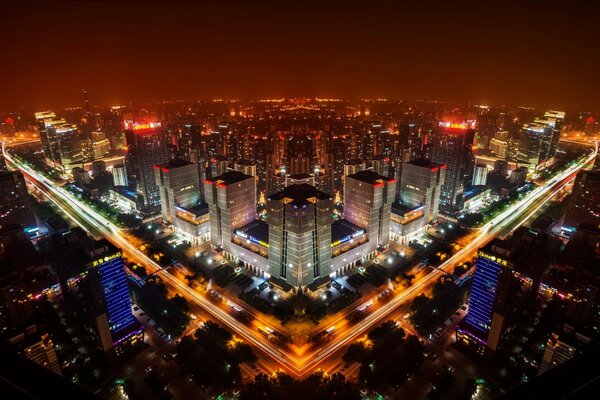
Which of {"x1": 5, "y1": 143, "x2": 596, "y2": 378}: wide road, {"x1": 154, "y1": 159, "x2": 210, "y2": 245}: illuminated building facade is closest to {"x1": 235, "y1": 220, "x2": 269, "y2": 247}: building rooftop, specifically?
{"x1": 154, "y1": 159, "x2": 210, "y2": 245}: illuminated building facade

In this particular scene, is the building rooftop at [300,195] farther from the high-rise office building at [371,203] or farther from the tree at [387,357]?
the tree at [387,357]

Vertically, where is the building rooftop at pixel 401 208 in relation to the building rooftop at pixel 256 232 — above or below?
above

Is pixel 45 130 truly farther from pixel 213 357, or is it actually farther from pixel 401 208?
pixel 401 208

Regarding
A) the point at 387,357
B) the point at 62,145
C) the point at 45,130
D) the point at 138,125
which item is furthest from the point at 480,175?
the point at 45,130

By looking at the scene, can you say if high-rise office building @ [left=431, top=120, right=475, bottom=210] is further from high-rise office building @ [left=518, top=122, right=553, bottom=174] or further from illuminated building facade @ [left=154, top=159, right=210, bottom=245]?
illuminated building facade @ [left=154, top=159, right=210, bottom=245]

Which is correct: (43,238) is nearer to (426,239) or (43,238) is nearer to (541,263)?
(426,239)

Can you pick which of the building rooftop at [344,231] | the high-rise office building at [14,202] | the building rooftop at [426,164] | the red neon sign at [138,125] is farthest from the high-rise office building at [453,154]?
the high-rise office building at [14,202]

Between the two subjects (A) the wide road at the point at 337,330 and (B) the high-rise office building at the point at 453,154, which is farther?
(B) the high-rise office building at the point at 453,154

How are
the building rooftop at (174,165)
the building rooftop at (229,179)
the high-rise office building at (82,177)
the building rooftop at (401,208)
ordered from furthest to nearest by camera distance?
the high-rise office building at (82,177)
the building rooftop at (174,165)
the building rooftop at (401,208)
the building rooftop at (229,179)
